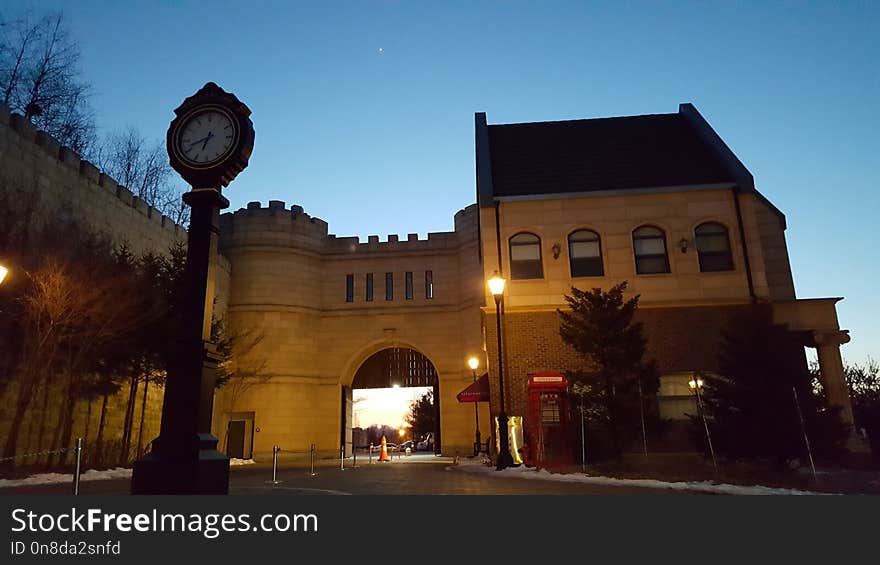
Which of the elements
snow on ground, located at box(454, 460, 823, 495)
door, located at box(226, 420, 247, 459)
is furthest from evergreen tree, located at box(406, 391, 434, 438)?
snow on ground, located at box(454, 460, 823, 495)

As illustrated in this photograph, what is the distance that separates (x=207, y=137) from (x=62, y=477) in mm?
11229

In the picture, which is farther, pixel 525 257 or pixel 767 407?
pixel 525 257

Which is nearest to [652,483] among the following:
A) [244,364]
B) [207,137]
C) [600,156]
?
[207,137]

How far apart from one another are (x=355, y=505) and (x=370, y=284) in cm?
2958

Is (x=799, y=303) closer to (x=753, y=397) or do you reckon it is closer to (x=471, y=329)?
(x=753, y=397)

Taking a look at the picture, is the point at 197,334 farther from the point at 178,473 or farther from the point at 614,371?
the point at 614,371

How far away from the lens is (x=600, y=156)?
22078 millimetres

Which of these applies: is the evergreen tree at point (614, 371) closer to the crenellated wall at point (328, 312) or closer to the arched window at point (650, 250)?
the arched window at point (650, 250)

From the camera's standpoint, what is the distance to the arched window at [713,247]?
19250 millimetres

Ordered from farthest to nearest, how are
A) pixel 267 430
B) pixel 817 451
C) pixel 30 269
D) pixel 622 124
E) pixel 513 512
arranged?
1. pixel 267 430
2. pixel 622 124
3. pixel 30 269
4. pixel 817 451
5. pixel 513 512

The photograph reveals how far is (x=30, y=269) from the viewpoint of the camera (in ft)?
52.5

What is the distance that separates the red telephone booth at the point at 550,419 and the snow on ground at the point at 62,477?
12137 millimetres

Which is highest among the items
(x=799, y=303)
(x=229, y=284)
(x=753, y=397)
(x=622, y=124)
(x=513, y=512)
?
Result: (x=622, y=124)

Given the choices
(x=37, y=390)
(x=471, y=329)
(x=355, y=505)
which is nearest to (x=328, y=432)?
(x=471, y=329)
